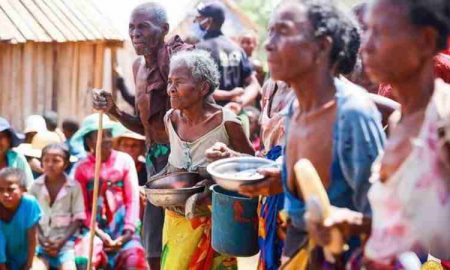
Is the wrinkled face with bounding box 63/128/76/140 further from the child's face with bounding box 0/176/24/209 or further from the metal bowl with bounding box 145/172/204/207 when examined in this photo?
the metal bowl with bounding box 145/172/204/207

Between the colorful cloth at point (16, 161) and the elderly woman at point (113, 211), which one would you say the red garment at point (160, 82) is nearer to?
the elderly woman at point (113, 211)

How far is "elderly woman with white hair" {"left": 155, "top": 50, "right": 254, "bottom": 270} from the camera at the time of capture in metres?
5.32

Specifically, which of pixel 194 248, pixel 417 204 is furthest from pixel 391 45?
pixel 194 248

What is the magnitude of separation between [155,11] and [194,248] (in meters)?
1.53

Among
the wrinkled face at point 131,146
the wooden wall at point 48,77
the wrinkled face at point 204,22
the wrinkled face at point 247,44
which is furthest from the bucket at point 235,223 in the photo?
the wrinkled face at point 247,44

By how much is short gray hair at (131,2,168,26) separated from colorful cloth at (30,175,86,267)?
1748 mm

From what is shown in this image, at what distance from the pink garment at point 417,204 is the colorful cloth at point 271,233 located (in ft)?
4.47

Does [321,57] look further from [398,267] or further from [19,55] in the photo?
[19,55]

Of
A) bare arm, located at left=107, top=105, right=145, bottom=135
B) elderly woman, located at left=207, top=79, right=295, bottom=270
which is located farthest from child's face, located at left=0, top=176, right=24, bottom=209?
elderly woman, located at left=207, top=79, right=295, bottom=270

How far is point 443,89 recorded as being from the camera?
3.45 metres

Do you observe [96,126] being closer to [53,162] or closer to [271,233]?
[53,162]

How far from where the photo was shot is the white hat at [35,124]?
9000mm

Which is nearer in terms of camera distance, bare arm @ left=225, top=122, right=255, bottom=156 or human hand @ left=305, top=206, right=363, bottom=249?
human hand @ left=305, top=206, right=363, bottom=249

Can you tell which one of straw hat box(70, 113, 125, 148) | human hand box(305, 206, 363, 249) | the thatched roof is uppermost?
the thatched roof
